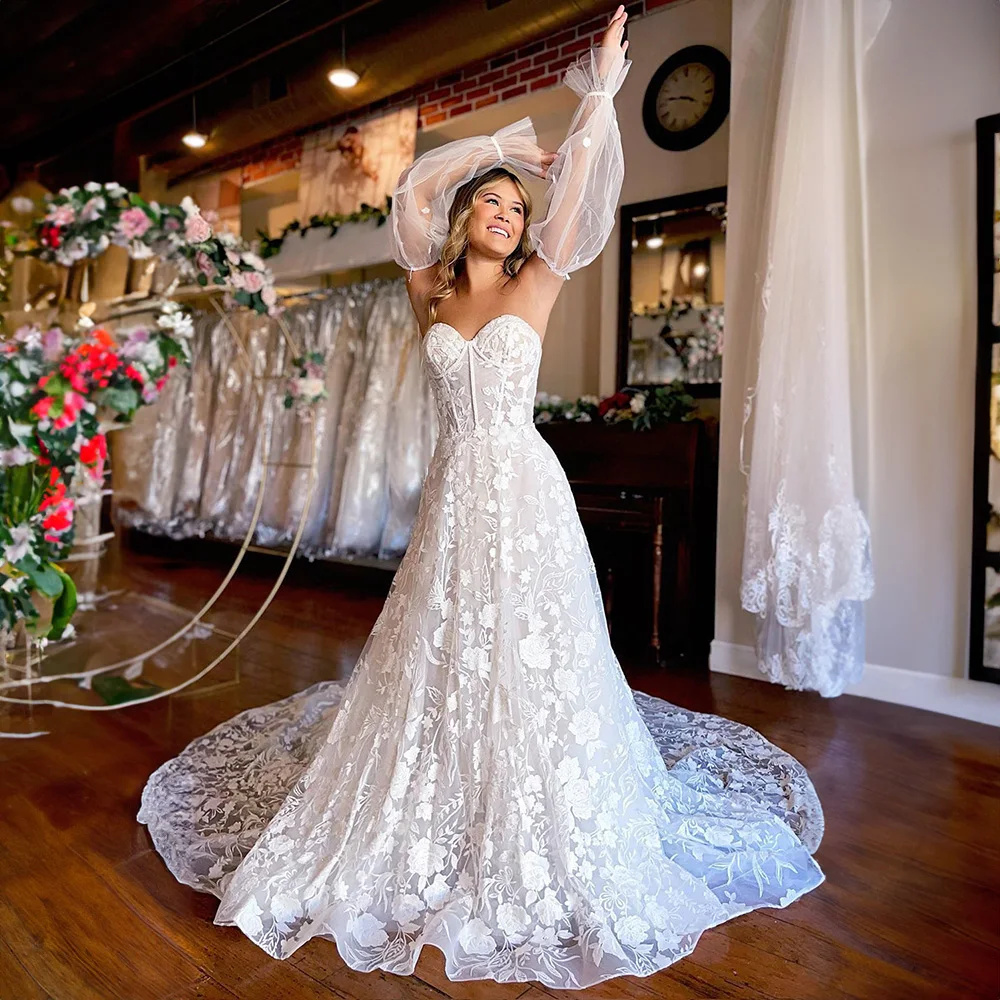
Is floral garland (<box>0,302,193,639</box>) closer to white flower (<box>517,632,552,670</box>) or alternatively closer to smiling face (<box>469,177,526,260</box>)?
smiling face (<box>469,177,526,260</box>)

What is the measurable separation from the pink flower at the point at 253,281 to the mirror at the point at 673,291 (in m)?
1.95

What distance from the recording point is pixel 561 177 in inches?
64.2

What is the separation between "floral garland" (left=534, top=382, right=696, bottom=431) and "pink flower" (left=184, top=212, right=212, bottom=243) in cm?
192

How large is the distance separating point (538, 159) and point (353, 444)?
11.9 feet

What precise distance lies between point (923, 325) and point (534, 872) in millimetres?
2496

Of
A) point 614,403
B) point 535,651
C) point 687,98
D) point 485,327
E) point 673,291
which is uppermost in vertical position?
point 687,98

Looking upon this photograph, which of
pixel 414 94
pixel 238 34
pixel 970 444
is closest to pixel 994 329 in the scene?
pixel 970 444

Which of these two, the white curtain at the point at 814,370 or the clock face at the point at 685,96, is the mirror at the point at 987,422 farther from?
the clock face at the point at 685,96

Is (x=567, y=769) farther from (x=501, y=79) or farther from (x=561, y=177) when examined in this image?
(x=501, y=79)

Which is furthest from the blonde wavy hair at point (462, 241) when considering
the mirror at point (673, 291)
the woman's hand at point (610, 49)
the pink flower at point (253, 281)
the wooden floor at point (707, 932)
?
the mirror at point (673, 291)

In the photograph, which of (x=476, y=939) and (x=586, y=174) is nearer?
(x=476, y=939)

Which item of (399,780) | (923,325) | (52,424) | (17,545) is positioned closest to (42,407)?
(52,424)

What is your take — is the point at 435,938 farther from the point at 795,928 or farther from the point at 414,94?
the point at 414,94

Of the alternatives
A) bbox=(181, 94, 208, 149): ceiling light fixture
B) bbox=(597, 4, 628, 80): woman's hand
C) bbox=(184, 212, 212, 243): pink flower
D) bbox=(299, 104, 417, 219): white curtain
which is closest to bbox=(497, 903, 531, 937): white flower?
bbox=(597, 4, 628, 80): woman's hand
